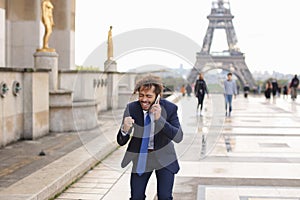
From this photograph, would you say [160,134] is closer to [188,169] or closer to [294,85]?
[188,169]

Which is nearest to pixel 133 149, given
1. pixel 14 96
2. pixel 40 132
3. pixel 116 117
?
pixel 116 117

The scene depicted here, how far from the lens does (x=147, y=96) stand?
5.01m

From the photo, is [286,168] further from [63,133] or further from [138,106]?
[63,133]

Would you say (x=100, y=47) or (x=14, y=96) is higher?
(x=100, y=47)

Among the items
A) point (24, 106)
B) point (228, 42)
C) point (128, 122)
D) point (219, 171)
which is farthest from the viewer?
point (228, 42)

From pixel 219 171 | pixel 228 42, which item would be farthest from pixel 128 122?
pixel 228 42

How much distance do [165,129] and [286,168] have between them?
17.0ft

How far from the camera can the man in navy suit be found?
5.02 meters

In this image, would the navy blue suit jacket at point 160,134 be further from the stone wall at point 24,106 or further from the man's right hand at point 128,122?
the stone wall at point 24,106

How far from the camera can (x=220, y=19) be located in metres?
80.2

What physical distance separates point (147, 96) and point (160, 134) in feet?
1.31

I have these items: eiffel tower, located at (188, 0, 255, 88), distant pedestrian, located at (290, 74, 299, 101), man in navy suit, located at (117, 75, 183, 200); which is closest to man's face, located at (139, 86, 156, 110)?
man in navy suit, located at (117, 75, 183, 200)

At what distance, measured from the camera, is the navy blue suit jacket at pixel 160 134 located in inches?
199

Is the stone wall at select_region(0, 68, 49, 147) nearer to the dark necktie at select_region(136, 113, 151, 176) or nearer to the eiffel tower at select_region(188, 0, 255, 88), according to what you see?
the dark necktie at select_region(136, 113, 151, 176)
